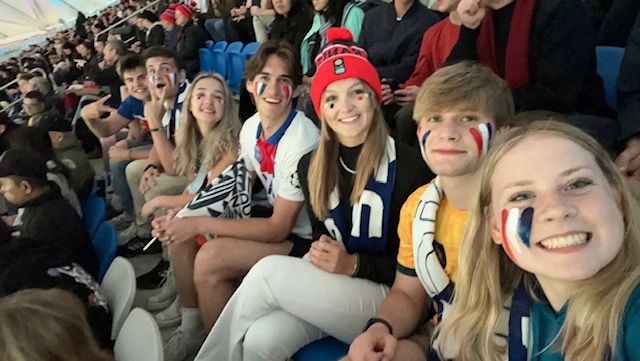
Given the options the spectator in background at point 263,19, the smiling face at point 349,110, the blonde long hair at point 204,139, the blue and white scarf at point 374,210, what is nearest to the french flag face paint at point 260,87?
the blonde long hair at point 204,139

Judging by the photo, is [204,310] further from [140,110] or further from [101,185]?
[101,185]

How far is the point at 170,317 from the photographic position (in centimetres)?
264

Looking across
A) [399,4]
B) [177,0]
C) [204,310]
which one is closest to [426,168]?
[204,310]

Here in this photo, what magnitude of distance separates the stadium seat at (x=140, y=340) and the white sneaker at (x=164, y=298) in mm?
1207

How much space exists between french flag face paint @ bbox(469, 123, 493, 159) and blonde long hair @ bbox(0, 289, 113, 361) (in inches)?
41.4

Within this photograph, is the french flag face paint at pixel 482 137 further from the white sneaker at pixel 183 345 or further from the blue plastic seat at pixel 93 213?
the blue plastic seat at pixel 93 213

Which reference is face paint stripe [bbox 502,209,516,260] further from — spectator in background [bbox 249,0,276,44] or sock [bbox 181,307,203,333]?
spectator in background [bbox 249,0,276,44]

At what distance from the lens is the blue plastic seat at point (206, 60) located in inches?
264

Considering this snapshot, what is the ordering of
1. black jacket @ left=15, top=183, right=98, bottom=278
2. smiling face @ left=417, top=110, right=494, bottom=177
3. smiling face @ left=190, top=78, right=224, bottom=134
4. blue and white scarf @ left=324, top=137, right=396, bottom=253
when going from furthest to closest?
smiling face @ left=190, top=78, right=224, bottom=134, black jacket @ left=15, top=183, right=98, bottom=278, blue and white scarf @ left=324, top=137, right=396, bottom=253, smiling face @ left=417, top=110, right=494, bottom=177

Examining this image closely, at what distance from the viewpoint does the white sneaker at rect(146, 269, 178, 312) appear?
2799 mm

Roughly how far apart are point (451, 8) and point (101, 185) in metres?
3.00

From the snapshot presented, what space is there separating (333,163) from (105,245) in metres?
1.08

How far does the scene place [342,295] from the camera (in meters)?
1.67

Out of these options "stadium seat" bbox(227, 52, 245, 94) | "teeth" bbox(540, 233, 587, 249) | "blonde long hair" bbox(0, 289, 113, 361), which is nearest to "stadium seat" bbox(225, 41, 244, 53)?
"stadium seat" bbox(227, 52, 245, 94)
